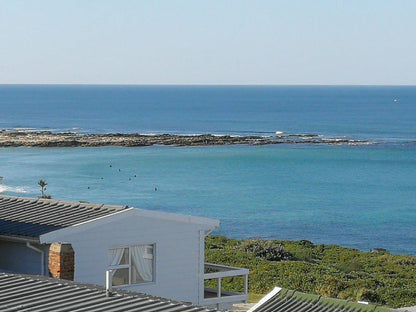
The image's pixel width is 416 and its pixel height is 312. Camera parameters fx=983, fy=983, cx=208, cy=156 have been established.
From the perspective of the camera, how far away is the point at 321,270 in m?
39.6

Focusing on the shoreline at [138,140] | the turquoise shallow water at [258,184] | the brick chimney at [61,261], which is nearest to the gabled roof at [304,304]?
the brick chimney at [61,261]

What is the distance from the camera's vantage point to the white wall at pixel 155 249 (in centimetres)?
1733

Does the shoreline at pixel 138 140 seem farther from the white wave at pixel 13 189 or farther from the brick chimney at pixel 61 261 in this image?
the brick chimney at pixel 61 261

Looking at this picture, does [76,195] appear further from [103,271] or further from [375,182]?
[103,271]

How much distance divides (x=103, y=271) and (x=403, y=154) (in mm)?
105396

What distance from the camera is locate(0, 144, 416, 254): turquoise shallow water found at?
67556 mm

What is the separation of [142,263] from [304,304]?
159 inches

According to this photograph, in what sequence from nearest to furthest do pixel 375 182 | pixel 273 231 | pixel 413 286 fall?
pixel 413 286 → pixel 273 231 → pixel 375 182

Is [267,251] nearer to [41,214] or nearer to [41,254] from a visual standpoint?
[41,214]

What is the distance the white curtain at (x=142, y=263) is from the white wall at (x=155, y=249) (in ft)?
0.39

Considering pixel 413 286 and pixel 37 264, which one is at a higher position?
pixel 37 264

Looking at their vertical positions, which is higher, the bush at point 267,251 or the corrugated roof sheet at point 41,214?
the corrugated roof sheet at point 41,214

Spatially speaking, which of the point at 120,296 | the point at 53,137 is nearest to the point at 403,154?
the point at 53,137

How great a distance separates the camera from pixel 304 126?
564 feet
